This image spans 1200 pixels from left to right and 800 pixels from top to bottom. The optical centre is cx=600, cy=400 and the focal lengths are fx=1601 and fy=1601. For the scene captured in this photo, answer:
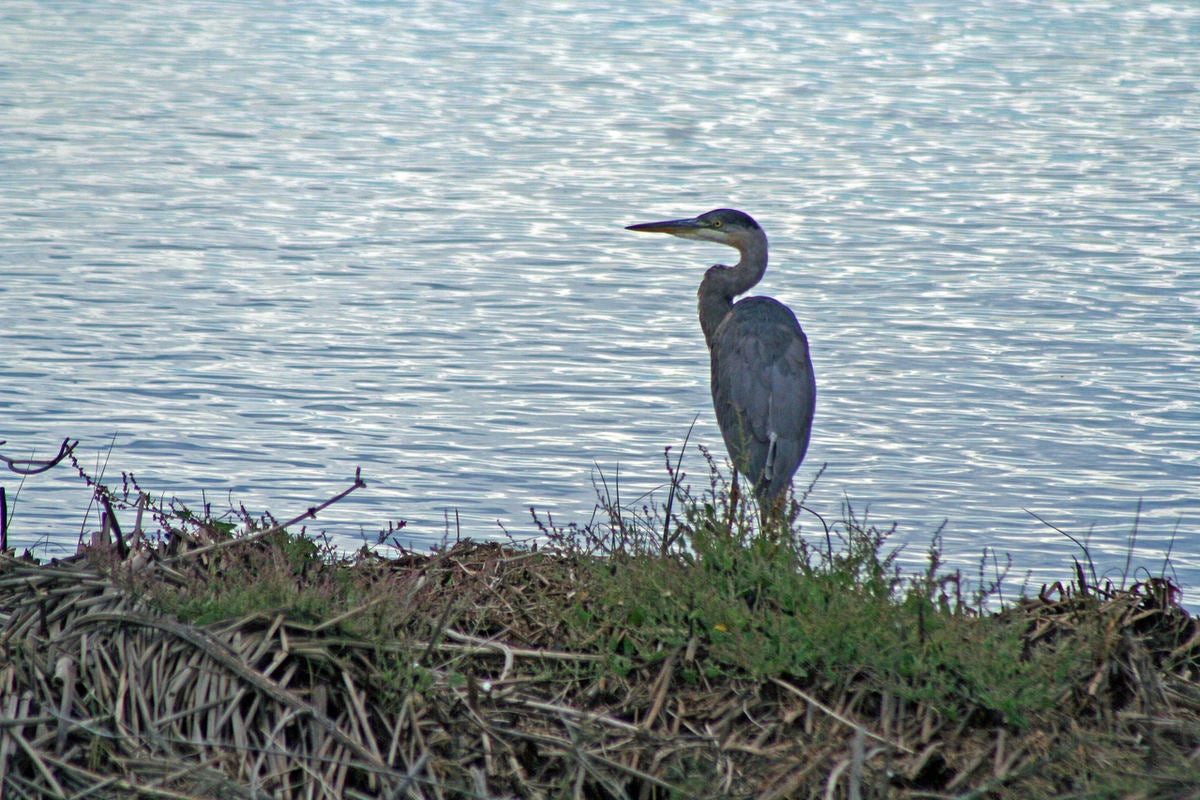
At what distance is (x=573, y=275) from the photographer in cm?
1150

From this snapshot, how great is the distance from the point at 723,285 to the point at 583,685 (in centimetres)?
429

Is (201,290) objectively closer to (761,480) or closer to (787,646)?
(761,480)

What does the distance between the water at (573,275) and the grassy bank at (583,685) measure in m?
0.83

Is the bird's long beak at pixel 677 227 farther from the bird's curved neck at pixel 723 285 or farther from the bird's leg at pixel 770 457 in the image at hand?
the bird's leg at pixel 770 457

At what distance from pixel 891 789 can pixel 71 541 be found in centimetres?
374

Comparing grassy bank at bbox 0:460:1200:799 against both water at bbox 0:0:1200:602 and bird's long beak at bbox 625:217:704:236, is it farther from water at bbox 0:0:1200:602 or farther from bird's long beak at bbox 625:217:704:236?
bird's long beak at bbox 625:217:704:236

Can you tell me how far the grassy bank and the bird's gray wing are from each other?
Result: 7.13 feet

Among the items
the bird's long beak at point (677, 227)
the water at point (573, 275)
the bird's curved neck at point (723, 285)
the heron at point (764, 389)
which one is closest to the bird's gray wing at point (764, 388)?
the heron at point (764, 389)

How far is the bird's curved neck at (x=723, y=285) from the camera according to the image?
7879 millimetres

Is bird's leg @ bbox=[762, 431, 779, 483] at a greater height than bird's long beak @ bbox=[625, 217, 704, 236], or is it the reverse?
bird's long beak @ bbox=[625, 217, 704, 236]

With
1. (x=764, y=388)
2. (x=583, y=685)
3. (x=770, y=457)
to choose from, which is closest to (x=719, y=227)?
(x=764, y=388)

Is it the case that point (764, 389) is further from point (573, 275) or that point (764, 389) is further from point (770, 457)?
point (573, 275)

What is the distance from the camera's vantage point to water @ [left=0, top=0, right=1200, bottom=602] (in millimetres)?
7234

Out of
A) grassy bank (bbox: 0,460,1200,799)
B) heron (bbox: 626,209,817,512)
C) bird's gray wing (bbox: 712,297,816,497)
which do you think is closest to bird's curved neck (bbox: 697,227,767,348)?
heron (bbox: 626,209,817,512)
